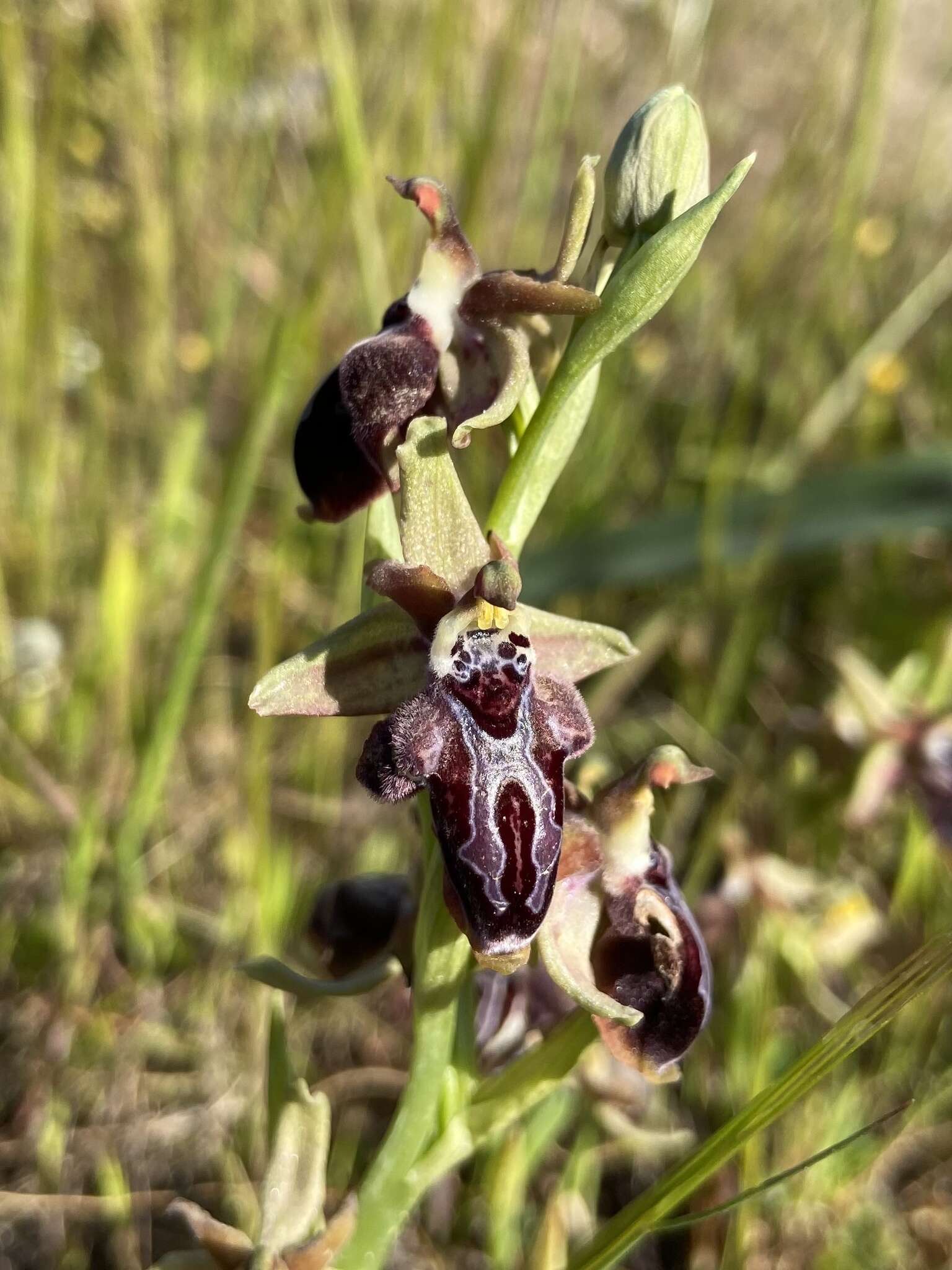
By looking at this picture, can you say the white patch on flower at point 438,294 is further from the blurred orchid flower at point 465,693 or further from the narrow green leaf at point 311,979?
the narrow green leaf at point 311,979

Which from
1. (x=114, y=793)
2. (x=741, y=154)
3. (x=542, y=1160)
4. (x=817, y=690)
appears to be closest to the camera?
(x=542, y=1160)

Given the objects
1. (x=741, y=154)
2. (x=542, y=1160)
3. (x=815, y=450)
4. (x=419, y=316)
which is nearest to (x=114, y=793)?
(x=542, y=1160)

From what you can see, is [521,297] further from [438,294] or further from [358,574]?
[358,574]

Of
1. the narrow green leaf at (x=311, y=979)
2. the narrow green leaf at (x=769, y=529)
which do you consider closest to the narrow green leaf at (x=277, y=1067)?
the narrow green leaf at (x=311, y=979)

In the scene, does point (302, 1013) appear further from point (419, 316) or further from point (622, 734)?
point (419, 316)

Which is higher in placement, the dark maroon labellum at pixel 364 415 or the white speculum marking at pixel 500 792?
the dark maroon labellum at pixel 364 415

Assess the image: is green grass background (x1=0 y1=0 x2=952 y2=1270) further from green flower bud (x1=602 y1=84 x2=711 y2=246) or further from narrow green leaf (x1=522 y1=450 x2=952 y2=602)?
green flower bud (x1=602 y1=84 x2=711 y2=246)
